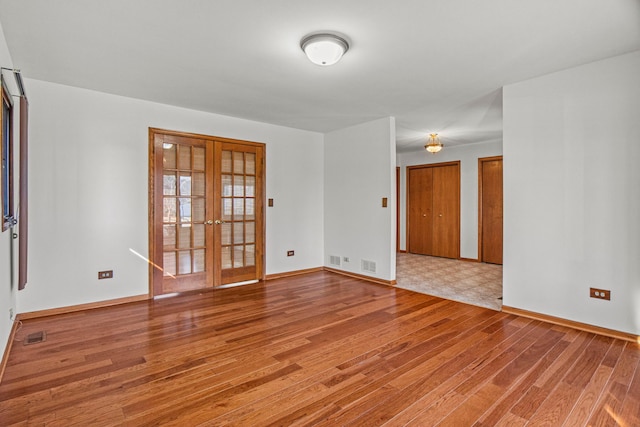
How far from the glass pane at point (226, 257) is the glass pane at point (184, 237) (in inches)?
20.4

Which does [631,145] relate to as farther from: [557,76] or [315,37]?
[315,37]

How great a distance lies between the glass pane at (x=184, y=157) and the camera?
4.39 meters

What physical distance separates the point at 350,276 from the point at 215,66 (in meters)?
3.65

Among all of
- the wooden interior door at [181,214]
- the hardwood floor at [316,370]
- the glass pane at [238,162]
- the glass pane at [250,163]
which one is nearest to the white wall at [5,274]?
the hardwood floor at [316,370]

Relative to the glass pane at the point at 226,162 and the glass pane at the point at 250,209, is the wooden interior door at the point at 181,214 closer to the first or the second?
the glass pane at the point at 226,162

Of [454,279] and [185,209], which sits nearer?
[185,209]

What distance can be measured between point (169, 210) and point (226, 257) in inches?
40.9

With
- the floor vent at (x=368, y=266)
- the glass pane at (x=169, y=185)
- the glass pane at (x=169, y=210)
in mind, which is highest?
the glass pane at (x=169, y=185)

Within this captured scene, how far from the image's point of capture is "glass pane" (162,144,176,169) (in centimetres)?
429

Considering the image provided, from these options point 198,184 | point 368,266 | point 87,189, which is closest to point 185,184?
point 198,184

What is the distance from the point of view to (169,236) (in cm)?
433

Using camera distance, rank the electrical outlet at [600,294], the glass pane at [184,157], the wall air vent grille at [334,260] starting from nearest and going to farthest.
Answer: the electrical outlet at [600,294]
the glass pane at [184,157]
the wall air vent grille at [334,260]

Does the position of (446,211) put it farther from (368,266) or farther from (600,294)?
(600,294)

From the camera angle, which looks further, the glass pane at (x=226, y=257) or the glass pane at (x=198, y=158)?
the glass pane at (x=226, y=257)
